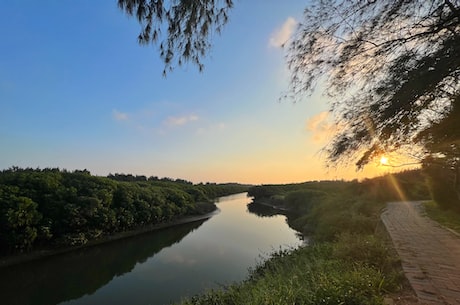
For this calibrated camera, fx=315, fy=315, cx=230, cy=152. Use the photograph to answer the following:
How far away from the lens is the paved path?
4.59m

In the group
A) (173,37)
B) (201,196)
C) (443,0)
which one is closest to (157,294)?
(173,37)

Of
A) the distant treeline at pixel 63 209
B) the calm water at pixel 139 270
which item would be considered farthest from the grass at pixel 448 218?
the distant treeline at pixel 63 209

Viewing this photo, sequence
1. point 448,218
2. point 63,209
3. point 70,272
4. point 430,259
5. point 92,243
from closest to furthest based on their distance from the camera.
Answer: point 430,259 < point 448,218 < point 70,272 < point 63,209 < point 92,243

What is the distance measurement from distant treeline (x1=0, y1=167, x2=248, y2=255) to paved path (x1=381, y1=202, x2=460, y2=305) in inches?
805

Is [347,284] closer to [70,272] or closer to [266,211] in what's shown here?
[70,272]

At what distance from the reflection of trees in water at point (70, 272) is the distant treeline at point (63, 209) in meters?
1.56

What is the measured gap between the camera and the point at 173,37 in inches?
159

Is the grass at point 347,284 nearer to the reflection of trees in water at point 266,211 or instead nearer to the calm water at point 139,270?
the calm water at point 139,270

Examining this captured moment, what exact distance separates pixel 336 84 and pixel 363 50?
1.89ft

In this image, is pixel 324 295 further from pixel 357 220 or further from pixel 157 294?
pixel 157 294

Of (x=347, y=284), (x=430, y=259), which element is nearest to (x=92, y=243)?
(x=430, y=259)

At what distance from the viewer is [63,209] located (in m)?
22.8

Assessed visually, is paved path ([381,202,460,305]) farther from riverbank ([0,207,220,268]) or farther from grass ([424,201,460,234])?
riverbank ([0,207,220,268])

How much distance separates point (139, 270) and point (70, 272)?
12.5 feet
